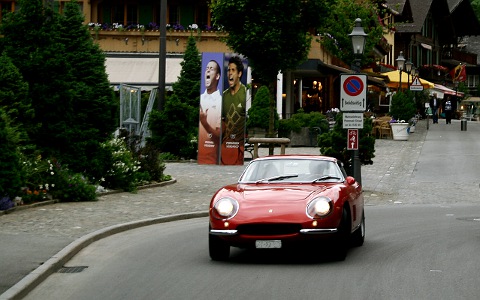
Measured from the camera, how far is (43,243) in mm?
14438

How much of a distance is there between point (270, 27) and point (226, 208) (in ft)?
58.0

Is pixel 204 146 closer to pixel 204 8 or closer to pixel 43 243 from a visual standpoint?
pixel 43 243

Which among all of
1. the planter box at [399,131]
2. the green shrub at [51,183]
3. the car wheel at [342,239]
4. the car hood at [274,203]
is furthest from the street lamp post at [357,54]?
the planter box at [399,131]

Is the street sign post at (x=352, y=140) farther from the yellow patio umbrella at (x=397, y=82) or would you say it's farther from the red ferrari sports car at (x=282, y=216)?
the yellow patio umbrella at (x=397, y=82)

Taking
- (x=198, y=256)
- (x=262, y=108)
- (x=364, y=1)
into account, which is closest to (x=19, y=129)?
(x=198, y=256)

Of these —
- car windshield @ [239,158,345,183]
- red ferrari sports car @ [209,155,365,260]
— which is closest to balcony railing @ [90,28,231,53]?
car windshield @ [239,158,345,183]

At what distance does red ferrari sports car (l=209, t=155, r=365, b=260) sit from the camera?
12898 mm

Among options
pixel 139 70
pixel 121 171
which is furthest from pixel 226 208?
pixel 139 70

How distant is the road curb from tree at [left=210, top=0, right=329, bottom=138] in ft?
37.4

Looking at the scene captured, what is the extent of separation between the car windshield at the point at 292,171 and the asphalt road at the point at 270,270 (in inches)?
38.4

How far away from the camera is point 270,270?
12555 mm

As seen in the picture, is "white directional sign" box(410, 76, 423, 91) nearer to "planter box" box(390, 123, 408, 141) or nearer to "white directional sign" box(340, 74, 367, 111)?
"planter box" box(390, 123, 408, 141)

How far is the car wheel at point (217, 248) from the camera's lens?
13.3 metres

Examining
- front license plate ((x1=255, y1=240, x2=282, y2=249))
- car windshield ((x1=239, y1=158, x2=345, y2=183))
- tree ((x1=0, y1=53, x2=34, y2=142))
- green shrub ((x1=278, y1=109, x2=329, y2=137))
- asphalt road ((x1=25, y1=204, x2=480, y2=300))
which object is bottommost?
asphalt road ((x1=25, y1=204, x2=480, y2=300))
